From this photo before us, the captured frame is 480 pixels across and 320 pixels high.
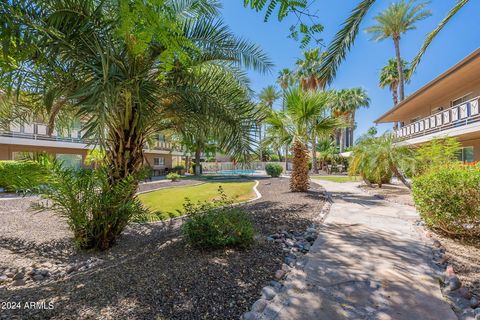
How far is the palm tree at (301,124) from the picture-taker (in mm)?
10453

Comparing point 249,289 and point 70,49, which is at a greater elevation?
point 70,49

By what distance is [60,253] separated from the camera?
5.68m

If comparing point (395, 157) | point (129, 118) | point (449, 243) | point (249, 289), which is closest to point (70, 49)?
point (129, 118)

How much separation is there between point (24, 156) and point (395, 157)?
12.6m

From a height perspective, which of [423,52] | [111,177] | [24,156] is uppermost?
[423,52]

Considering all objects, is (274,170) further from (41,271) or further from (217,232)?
(41,271)

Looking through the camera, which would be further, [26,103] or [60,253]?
[26,103]

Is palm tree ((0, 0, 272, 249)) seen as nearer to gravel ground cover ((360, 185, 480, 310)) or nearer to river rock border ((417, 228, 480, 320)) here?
river rock border ((417, 228, 480, 320))

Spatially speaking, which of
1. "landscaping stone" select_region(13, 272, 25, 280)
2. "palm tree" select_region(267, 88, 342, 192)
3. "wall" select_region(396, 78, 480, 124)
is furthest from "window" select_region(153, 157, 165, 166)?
"landscaping stone" select_region(13, 272, 25, 280)

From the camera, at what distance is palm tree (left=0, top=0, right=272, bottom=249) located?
12.1 feet

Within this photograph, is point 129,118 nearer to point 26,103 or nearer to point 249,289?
point 26,103

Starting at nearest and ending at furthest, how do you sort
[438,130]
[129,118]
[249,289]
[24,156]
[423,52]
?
[249,289]
[24,156]
[129,118]
[423,52]
[438,130]

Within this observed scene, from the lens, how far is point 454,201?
5.11 meters

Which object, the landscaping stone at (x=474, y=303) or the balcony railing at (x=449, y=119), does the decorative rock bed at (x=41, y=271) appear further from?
the balcony railing at (x=449, y=119)
